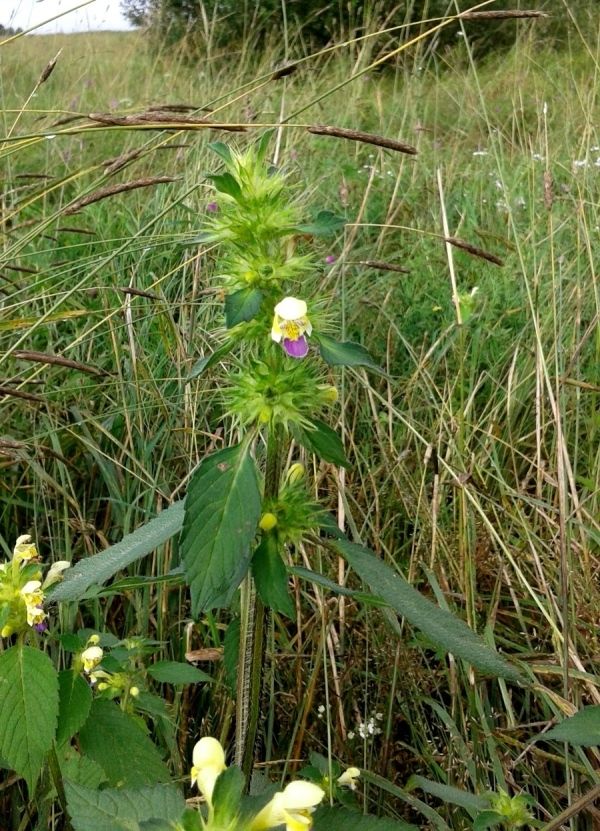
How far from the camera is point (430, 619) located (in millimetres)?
769

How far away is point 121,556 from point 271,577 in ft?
0.58

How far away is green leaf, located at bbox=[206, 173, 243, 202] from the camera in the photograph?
756 millimetres

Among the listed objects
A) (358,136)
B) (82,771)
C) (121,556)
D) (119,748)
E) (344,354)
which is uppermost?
(358,136)

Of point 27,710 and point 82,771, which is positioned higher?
point 27,710

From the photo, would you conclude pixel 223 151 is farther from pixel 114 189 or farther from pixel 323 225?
pixel 114 189

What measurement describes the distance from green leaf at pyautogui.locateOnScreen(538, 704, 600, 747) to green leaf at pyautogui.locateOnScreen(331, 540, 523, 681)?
0.25ft

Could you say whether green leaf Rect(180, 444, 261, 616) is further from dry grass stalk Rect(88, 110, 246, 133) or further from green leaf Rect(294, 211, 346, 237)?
dry grass stalk Rect(88, 110, 246, 133)

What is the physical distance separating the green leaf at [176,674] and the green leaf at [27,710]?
0.21 metres

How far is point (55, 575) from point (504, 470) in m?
1.08

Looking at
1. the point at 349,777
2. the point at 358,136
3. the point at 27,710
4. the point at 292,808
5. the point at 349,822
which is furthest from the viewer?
the point at 358,136

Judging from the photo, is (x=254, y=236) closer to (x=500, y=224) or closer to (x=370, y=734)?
(x=370, y=734)

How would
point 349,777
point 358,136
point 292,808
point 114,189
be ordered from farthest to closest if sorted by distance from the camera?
point 114,189, point 358,136, point 349,777, point 292,808

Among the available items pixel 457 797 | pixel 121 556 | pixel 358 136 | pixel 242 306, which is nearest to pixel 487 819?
pixel 457 797

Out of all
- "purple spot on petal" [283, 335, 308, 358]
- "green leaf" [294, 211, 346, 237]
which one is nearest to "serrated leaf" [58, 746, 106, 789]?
"purple spot on petal" [283, 335, 308, 358]
